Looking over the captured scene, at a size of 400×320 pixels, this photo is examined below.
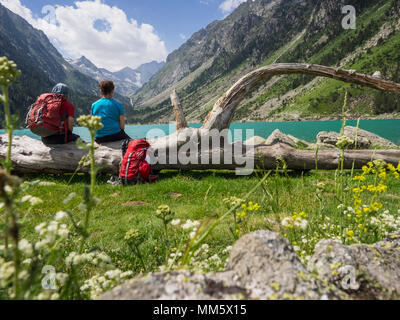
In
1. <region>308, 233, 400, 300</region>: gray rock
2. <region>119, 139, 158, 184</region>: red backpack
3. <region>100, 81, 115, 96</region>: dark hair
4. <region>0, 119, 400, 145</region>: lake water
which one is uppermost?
<region>0, 119, 400, 145</region>: lake water

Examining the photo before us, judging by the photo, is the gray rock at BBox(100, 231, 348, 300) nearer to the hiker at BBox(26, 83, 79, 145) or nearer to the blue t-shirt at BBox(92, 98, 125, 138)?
the blue t-shirt at BBox(92, 98, 125, 138)

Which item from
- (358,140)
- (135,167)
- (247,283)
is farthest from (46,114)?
(358,140)

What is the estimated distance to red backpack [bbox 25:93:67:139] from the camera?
7.90 m

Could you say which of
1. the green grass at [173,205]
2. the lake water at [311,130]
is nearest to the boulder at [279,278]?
the green grass at [173,205]

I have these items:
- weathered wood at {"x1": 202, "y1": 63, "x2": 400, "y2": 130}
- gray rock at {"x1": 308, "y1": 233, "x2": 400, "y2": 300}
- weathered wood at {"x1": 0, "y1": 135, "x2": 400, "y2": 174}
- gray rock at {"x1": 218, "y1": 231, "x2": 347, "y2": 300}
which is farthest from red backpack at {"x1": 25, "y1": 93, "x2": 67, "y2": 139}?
gray rock at {"x1": 308, "y1": 233, "x2": 400, "y2": 300}

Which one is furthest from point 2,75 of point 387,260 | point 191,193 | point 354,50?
point 354,50

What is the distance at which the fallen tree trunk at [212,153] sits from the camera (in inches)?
351

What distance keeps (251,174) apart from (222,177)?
122 cm

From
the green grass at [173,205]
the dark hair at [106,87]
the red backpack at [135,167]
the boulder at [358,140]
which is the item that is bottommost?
the green grass at [173,205]

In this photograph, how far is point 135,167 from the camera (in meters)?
8.04

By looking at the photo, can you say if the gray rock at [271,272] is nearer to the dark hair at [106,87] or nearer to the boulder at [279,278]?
the boulder at [279,278]

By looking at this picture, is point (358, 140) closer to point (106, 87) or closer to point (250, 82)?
point (250, 82)

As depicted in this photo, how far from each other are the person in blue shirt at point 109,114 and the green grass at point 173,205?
5.77ft
